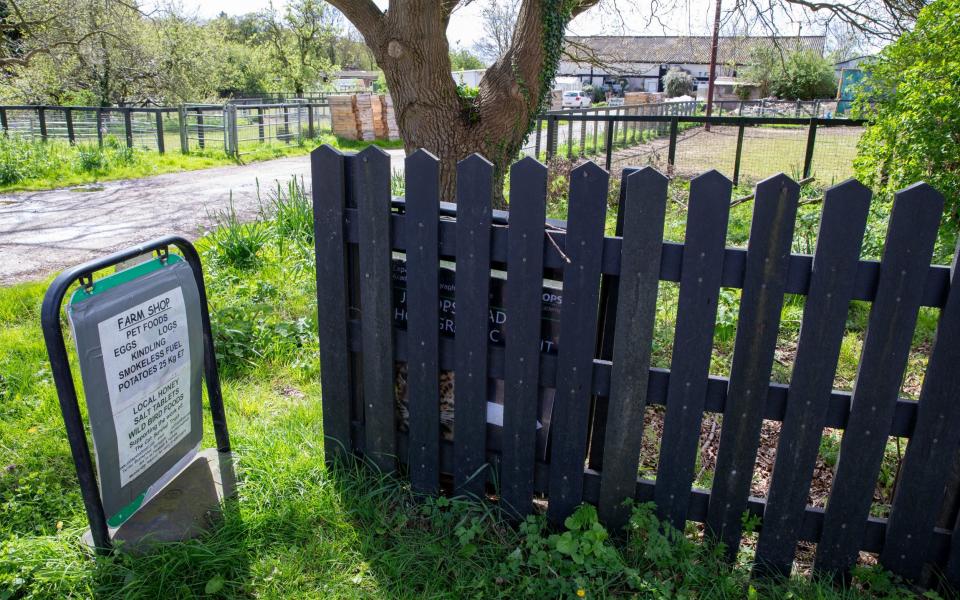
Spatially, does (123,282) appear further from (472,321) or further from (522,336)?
(522,336)

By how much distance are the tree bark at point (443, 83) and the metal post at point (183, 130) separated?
41.2ft

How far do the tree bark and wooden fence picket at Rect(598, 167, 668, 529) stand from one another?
12.9 feet

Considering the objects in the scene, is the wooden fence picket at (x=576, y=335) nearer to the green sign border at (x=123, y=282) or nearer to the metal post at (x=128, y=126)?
the green sign border at (x=123, y=282)

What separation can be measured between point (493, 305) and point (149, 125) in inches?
698

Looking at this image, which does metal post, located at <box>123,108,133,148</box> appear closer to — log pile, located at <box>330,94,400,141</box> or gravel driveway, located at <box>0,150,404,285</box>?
gravel driveway, located at <box>0,150,404,285</box>

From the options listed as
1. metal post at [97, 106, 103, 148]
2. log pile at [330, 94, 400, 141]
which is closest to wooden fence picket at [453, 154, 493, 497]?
metal post at [97, 106, 103, 148]

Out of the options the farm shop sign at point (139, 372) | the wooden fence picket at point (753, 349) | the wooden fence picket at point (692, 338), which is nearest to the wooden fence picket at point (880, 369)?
the wooden fence picket at point (753, 349)

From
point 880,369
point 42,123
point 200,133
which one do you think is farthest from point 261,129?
point 880,369

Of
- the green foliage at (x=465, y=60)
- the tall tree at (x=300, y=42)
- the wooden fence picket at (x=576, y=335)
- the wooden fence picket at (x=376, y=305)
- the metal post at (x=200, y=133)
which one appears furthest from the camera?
the green foliage at (x=465, y=60)

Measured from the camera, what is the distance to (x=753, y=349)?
7.69 ft

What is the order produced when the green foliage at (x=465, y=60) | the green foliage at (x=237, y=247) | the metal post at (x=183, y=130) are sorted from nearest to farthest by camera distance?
the green foliage at (x=237, y=247), the metal post at (x=183, y=130), the green foliage at (x=465, y=60)

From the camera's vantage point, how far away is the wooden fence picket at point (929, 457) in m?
→ 2.20

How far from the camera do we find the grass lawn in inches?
93.6

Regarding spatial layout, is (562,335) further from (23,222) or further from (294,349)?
(23,222)
